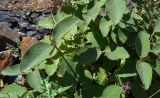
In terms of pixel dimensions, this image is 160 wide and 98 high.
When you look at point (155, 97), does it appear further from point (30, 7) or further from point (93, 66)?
point (30, 7)

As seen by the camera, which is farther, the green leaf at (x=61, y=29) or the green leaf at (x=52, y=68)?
the green leaf at (x=52, y=68)

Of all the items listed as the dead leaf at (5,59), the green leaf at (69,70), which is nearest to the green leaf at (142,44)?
the green leaf at (69,70)

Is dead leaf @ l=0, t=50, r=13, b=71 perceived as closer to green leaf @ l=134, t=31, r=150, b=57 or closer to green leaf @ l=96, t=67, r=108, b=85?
green leaf @ l=96, t=67, r=108, b=85

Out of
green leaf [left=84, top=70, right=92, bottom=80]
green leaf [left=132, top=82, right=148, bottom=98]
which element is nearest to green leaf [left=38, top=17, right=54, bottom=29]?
green leaf [left=84, top=70, right=92, bottom=80]

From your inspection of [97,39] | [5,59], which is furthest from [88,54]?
[5,59]

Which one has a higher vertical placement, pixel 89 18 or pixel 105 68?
pixel 89 18

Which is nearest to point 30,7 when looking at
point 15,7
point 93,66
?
point 15,7

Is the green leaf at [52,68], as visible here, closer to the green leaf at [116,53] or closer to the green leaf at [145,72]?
the green leaf at [116,53]
